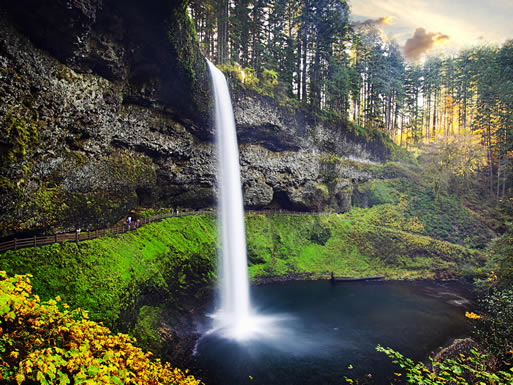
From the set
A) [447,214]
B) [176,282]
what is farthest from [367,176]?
[176,282]

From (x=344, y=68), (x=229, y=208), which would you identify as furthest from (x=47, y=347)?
(x=344, y=68)

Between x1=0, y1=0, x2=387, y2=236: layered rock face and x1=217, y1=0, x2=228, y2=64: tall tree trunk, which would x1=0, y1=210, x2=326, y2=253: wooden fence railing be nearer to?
x1=0, y1=0, x2=387, y2=236: layered rock face

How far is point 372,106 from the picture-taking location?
47.2 metres

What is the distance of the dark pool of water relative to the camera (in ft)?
42.0

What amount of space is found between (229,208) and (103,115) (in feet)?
40.7

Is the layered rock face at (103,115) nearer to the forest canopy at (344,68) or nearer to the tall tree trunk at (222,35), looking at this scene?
the tall tree trunk at (222,35)

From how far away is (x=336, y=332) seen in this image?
16.7 m

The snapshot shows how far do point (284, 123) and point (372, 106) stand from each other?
2447 centimetres

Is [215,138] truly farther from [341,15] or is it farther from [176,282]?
[341,15]

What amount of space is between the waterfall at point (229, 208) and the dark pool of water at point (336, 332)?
209cm

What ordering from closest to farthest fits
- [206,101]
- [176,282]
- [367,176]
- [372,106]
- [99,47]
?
[99,47]
[176,282]
[206,101]
[367,176]
[372,106]

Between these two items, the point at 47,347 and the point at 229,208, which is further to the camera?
the point at 229,208

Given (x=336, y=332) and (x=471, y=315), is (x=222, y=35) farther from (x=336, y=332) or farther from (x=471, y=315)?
(x=471, y=315)

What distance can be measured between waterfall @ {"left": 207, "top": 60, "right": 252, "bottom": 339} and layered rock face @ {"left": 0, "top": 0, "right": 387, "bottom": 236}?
58.6 inches
